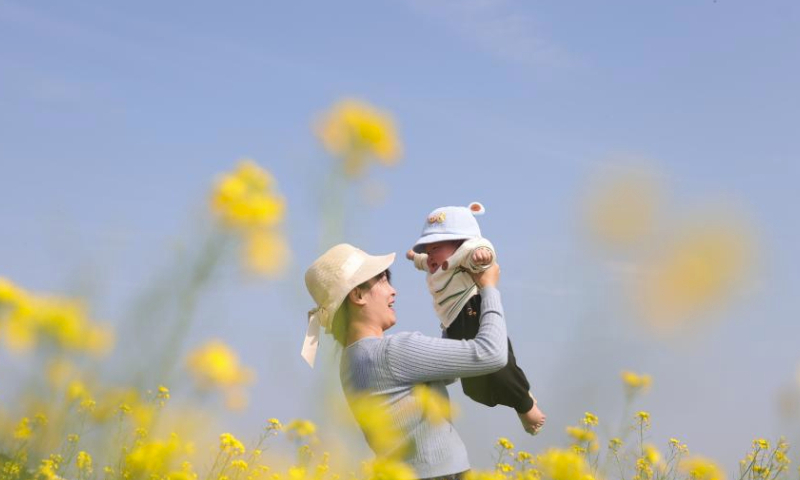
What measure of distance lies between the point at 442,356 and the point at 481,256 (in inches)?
15.7

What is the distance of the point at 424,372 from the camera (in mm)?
2543

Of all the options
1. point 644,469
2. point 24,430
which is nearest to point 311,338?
point 24,430

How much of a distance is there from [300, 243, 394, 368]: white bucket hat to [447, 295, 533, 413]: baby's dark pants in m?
0.38

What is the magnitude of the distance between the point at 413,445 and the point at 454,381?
286 mm

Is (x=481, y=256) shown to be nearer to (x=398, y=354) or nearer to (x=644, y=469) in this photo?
(x=398, y=354)

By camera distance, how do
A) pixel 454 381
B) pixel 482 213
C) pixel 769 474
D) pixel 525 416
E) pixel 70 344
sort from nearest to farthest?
pixel 70 344, pixel 454 381, pixel 525 416, pixel 482 213, pixel 769 474

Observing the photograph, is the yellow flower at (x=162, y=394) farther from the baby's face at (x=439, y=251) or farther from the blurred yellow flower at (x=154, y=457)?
the baby's face at (x=439, y=251)

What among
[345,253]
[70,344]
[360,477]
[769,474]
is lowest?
[769,474]

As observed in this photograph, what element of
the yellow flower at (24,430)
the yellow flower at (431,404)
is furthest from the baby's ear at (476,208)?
the yellow flower at (24,430)

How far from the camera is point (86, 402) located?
8.33 ft

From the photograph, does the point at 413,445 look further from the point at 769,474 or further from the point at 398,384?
the point at 769,474

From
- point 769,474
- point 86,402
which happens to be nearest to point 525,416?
point 86,402

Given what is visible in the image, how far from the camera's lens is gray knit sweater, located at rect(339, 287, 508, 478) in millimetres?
2529

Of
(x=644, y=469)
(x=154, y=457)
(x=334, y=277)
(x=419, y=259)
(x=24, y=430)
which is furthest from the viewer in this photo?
(x=644, y=469)
